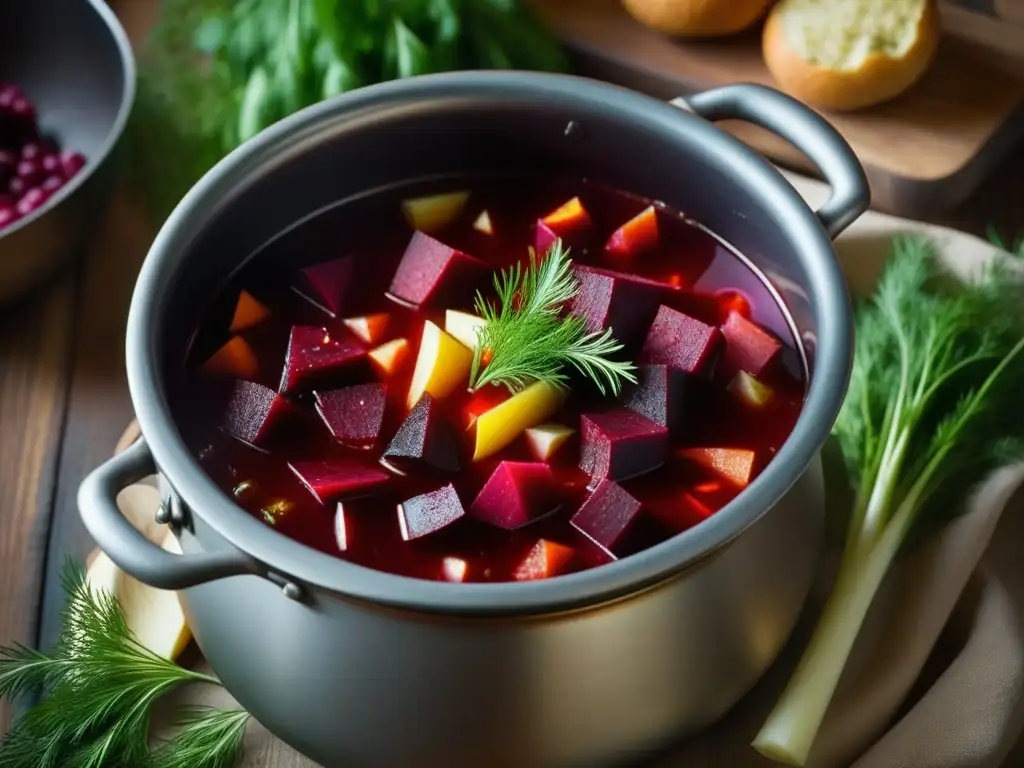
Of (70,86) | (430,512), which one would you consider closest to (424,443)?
(430,512)

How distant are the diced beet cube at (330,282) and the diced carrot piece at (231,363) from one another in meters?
0.15

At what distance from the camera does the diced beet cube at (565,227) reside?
1.86m

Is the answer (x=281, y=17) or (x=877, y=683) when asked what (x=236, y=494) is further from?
(x=281, y=17)

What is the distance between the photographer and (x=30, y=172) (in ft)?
7.88

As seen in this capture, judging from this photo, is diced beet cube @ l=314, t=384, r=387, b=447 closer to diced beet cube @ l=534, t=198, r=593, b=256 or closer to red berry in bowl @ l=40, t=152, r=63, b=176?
diced beet cube @ l=534, t=198, r=593, b=256

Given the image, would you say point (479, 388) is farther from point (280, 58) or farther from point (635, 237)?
point (280, 58)

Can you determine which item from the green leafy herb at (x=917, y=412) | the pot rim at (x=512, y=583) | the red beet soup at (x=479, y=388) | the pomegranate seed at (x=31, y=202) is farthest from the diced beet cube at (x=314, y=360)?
the pomegranate seed at (x=31, y=202)

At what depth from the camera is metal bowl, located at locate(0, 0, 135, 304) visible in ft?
7.22

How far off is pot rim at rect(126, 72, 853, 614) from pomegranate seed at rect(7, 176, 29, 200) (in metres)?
0.92

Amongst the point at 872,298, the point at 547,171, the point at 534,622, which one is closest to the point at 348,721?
the point at 534,622

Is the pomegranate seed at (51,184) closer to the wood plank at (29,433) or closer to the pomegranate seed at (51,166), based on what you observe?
the pomegranate seed at (51,166)

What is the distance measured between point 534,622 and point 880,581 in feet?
2.33

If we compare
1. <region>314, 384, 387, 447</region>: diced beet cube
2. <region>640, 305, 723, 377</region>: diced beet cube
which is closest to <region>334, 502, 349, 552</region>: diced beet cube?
<region>314, 384, 387, 447</region>: diced beet cube

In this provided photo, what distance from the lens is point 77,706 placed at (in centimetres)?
166
